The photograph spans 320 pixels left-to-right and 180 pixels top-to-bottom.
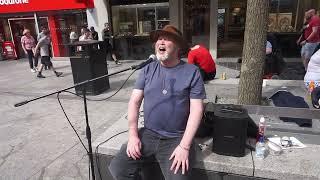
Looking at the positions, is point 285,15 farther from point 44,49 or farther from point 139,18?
point 44,49

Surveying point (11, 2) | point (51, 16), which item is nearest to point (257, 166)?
point (51, 16)

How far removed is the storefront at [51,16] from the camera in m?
12.9

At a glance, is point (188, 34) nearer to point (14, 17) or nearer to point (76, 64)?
point (76, 64)

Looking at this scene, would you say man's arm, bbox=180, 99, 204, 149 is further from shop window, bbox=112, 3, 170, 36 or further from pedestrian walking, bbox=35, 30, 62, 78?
shop window, bbox=112, 3, 170, 36

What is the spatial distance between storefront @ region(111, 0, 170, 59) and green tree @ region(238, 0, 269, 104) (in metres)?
8.45

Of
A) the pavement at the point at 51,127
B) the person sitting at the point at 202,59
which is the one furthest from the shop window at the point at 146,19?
the person sitting at the point at 202,59

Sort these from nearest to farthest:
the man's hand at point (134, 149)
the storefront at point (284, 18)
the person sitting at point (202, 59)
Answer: the man's hand at point (134, 149), the person sitting at point (202, 59), the storefront at point (284, 18)

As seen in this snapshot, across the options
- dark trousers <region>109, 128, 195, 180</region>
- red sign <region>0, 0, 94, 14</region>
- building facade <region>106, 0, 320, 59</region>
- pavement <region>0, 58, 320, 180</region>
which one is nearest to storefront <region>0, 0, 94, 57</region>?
red sign <region>0, 0, 94, 14</region>

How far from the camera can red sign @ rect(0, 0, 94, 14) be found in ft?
41.1

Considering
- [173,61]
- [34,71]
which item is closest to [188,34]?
[34,71]

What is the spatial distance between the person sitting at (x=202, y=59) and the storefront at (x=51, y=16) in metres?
8.21

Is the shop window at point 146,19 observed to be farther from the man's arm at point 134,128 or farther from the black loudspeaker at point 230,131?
the black loudspeaker at point 230,131

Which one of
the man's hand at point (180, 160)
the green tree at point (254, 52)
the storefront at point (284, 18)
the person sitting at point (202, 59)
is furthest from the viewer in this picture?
the storefront at point (284, 18)

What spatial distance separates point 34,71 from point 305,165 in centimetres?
1089
